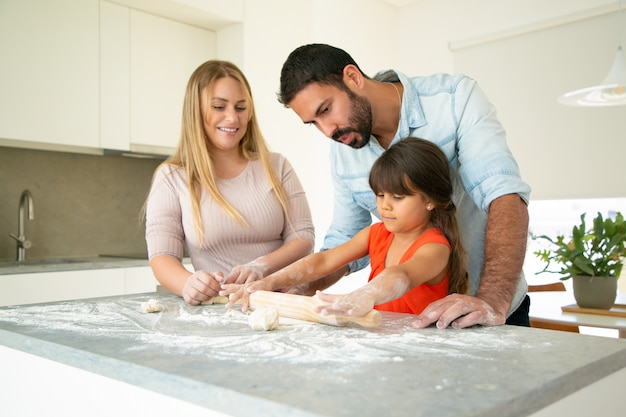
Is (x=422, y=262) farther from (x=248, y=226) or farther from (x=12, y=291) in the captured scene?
(x=12, y=291)

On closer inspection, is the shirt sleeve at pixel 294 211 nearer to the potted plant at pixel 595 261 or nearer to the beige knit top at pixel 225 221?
the beige knit top at pixel 225 221

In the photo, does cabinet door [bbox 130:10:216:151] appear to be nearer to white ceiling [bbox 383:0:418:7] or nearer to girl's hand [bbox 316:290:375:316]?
white ceiling [bbox 383:0:418:7]

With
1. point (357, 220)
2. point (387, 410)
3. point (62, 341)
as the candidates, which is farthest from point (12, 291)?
point (387, 410)

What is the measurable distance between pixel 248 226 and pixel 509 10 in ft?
10.3

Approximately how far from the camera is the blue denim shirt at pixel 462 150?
1269 mm

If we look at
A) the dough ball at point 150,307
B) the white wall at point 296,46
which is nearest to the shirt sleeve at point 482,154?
the dough ball at point 150,307

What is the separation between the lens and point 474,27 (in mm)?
4191

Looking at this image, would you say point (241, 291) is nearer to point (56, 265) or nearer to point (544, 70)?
point (56, 265)

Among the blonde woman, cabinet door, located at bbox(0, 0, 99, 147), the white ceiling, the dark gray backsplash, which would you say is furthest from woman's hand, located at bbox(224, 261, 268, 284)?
the white ceiling

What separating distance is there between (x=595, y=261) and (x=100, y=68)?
7.99 feet

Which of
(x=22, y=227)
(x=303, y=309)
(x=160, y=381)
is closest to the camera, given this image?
(x=160, y=381)

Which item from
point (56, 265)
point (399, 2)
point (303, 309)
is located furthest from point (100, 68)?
point (399, 2)

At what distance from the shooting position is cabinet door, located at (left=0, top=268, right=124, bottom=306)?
2.42m

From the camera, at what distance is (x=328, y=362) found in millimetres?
725
